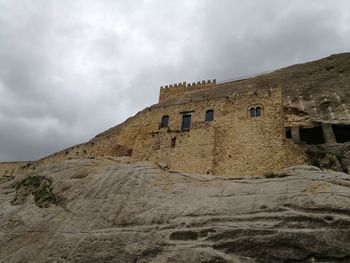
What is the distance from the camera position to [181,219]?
30.2ft

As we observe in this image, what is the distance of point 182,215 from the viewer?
934 centimetres

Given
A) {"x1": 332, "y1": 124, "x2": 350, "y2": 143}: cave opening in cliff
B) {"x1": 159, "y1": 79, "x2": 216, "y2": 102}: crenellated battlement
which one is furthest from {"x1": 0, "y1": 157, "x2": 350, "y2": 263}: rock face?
{"x1": 159, "y1": 79, "x2": 216, "y2": 102}: crenellated battlement

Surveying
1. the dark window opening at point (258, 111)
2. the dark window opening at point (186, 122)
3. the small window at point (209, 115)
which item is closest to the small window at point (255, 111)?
the dark window opening at point (258, 111)

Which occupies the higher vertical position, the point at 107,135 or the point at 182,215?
the point at 107,135

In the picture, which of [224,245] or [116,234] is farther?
[116,234]

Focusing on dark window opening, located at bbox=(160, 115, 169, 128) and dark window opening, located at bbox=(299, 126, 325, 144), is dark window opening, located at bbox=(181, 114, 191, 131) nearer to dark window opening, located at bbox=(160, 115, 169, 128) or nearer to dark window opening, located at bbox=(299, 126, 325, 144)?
dark window opening, located at bbox=(160, 115, 169, 128)

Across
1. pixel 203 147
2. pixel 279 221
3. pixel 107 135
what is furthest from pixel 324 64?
pixel 279 221

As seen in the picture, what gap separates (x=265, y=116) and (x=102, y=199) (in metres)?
15.4

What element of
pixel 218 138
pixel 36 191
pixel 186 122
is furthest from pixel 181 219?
pixel 186 122

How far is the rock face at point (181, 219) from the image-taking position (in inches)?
310

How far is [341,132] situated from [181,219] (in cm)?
1758

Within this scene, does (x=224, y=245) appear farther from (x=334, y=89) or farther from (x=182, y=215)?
(x=334, y=89)

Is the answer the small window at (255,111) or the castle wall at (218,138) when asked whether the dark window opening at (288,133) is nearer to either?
the castle wall at (218,138)

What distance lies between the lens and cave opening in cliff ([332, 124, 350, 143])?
22.7 metres
